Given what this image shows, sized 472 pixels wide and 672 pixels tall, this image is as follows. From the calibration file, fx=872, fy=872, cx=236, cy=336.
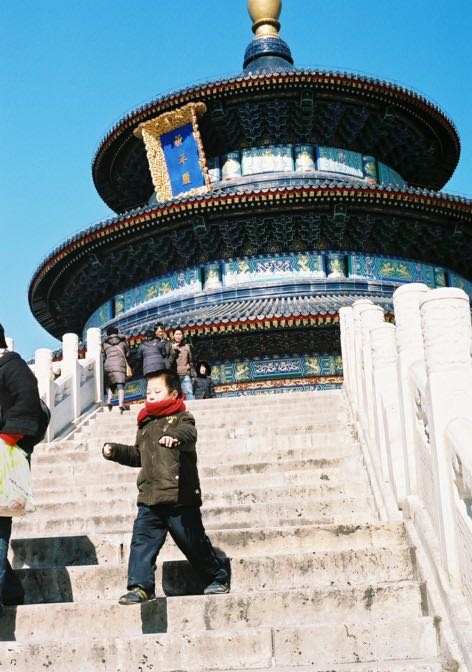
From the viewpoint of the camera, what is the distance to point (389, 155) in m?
24.2

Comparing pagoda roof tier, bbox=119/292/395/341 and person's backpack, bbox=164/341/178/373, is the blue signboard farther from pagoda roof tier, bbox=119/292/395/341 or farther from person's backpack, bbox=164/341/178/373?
person's backpack, bbox=164/341/178/373

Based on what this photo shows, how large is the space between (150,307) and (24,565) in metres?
14.9

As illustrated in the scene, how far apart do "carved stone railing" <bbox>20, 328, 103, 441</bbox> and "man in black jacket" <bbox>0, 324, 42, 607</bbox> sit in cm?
649

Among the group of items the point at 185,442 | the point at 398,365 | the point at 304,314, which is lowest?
the point at 185,442

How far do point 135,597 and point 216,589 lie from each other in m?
0.56

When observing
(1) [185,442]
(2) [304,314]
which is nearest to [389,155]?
(2) [304,314]

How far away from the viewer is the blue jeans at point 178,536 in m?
4.57

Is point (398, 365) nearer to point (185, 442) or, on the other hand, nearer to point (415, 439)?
point (415, 439)

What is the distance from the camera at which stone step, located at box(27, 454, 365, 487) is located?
26.0 feet

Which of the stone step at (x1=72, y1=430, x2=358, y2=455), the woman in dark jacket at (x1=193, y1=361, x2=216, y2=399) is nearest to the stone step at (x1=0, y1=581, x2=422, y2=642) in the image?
the stone step at (x1=72, y1=430, x2=358, y2=455)

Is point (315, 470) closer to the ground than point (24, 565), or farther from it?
farther from it

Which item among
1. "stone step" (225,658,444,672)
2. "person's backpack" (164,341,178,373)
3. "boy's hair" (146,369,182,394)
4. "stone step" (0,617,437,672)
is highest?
"person's backpack" (164,341,178,373)

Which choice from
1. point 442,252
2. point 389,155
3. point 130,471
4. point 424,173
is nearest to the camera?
point 130,471

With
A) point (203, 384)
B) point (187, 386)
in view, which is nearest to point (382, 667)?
point (187, 386)
